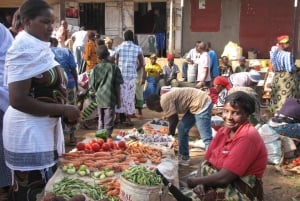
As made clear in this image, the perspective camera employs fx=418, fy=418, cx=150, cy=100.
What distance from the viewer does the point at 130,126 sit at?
8.54 m

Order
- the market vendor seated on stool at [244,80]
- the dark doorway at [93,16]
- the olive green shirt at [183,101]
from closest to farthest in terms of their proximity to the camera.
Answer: the olive green shirt at [183,101], the market vendor seated on stool at [244,80], the dark doorway at [93,16]

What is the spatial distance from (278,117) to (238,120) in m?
4.18

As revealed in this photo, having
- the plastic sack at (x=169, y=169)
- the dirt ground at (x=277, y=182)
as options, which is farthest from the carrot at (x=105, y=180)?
the dirt ground at (x=277, y=182)

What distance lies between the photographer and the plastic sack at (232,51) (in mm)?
14656

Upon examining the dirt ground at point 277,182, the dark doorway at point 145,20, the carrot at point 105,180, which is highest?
the dark doorway at point 145,20

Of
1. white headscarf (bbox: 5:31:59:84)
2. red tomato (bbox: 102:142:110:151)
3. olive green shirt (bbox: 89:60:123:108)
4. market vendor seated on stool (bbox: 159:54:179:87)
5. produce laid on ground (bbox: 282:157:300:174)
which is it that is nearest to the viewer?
white headscarf (bbox: 5:31:59:84)

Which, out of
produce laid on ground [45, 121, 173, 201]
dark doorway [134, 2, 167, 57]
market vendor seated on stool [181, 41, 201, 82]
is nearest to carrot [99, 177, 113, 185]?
produce laid on ground [45, 121, 173, 201]

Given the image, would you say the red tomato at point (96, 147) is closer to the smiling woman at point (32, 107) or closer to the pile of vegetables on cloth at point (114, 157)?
the pile of vegetables on cloth at point (114, 157)

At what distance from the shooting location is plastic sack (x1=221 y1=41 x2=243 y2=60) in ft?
48.1

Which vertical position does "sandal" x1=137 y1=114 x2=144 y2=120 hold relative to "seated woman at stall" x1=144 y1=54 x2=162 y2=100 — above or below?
below

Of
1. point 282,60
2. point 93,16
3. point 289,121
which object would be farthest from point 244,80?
point 93,16

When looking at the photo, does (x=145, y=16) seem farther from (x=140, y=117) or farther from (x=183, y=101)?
Result: (x=183, y=101)

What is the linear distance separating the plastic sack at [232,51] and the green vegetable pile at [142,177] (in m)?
12.2

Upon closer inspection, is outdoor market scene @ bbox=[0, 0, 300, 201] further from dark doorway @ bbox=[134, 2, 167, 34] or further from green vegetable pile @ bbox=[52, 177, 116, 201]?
dark doorway @ bbox=[134, 2, 167, 34]
